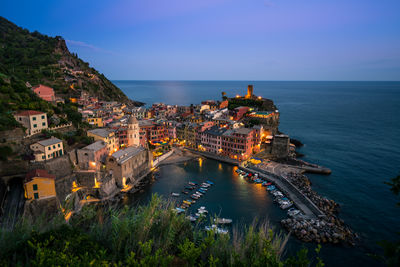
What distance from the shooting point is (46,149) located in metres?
25.9

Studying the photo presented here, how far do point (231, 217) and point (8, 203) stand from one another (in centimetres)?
2347

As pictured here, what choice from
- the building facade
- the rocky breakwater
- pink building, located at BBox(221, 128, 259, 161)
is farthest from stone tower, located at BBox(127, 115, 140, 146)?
the rocky breakwater

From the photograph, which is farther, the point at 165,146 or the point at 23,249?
the point at 165,146

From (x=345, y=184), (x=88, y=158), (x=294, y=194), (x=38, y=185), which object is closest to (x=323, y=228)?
(x=294, y=194)

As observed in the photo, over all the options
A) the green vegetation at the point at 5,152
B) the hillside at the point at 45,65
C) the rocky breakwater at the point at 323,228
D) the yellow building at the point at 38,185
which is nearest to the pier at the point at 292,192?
the rocky breakwater at the point at 323,228

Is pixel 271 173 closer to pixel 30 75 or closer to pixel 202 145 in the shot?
pixel 202 145

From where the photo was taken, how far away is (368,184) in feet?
112

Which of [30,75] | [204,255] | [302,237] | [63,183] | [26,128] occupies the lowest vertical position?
[302,237]

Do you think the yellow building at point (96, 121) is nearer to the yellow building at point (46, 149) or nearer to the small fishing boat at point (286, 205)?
the yellow building at point (46, 149)

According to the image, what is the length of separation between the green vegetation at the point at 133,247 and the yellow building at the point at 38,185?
11907mm

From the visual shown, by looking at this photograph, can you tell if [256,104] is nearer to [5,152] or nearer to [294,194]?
[294,194]

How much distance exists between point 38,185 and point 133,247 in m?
16.4

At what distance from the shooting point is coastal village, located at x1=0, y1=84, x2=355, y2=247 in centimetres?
2228

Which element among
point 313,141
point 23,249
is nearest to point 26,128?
point 23,249
